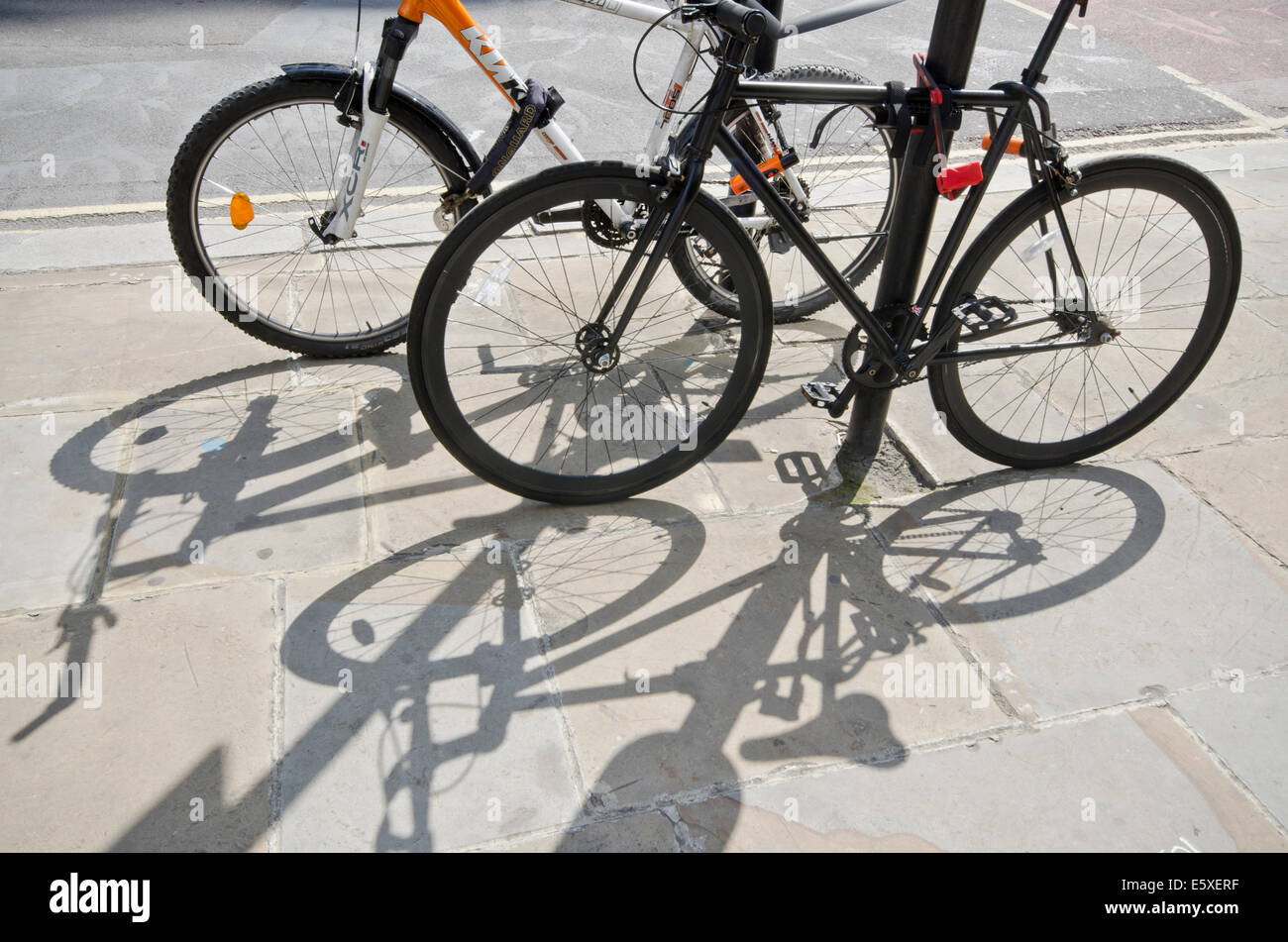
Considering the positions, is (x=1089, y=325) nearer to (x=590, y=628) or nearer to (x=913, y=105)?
(x=913, y=105)

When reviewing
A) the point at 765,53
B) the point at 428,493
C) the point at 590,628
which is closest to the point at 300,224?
the point at 428,493

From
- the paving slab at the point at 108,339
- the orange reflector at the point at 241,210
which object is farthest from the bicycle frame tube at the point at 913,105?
the paving slab at the point at 108,339

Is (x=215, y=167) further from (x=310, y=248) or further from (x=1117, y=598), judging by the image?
(x=1117, y=598)

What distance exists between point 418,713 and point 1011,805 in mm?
1438

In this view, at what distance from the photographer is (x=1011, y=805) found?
2438mm

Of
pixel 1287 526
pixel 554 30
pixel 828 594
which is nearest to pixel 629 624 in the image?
pixel 828 594

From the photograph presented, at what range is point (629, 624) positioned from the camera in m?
2.89

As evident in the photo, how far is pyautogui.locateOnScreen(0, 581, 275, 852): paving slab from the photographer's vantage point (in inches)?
90.4

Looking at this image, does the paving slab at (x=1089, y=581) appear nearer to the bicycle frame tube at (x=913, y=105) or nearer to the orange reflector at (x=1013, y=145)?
the bicycle frame tube at (x=913, y=105)

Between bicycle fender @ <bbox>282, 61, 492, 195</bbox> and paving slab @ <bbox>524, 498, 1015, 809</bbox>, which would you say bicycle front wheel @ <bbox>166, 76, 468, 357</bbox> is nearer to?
bicycle fender @ <bbox>282, 61, 492, 195</bbox>

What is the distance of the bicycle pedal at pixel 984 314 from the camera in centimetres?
312

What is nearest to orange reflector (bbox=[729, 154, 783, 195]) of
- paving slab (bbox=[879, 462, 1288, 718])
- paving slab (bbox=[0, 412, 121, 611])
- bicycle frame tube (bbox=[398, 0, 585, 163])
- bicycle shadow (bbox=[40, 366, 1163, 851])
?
bicycle frame tube (bbox=[398, 0, 585, 163])

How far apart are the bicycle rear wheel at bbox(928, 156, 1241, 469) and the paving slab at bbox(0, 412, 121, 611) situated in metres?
2.60

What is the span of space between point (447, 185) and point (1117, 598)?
259 cm
